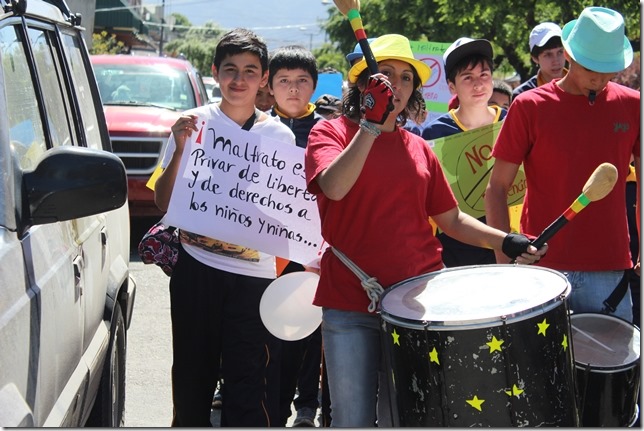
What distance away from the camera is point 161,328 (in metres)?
8.31

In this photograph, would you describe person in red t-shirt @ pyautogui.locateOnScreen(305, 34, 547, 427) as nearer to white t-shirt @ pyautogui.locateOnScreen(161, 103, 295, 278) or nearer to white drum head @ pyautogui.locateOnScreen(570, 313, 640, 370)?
white drum head @ pyautogui.locateOnScreen(570, 313, 640, 370)

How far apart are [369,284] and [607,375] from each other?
107 centimetres

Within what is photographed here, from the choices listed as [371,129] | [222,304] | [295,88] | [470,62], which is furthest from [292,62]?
[371,129]

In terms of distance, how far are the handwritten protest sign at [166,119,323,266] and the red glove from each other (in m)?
1.27

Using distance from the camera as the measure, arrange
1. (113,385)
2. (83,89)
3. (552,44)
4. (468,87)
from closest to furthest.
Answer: (113,385) → (83,89) → (468,87) → (552,44)

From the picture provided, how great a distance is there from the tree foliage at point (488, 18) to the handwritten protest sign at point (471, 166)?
16.2m

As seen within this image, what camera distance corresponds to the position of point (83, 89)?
202 inches

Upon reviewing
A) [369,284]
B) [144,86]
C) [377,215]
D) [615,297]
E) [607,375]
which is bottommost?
[144,86]

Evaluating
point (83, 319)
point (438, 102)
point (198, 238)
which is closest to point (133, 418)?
point (198, 238)

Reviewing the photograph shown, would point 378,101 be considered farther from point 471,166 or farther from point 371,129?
point 471,166

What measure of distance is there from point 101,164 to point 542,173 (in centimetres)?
222

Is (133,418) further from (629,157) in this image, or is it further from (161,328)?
(629,157)

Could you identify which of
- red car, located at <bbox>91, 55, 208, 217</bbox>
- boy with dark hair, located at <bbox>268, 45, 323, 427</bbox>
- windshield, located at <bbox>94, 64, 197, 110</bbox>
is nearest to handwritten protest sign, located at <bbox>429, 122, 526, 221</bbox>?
boy with dark hair, located at <bbox>268, 45, 323, 427</bbox>

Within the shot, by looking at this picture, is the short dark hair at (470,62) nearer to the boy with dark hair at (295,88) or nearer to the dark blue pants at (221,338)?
the boy with dark hair at (295,88)
